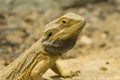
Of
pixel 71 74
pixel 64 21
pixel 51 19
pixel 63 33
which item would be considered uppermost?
pixel 51 19

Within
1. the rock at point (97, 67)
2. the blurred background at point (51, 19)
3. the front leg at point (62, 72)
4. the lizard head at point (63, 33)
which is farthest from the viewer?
the blurred background at point (51, 19)

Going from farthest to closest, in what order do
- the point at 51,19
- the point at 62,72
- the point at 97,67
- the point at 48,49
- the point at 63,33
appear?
the point at 51,19 → the point at 97,67 → the point at 62,72 → the point at 48,49 → the point at 63,33

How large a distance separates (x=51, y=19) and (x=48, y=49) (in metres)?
5.83

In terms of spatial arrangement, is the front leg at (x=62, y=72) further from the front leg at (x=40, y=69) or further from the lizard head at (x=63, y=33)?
the lizard head at (x=63, y=33)

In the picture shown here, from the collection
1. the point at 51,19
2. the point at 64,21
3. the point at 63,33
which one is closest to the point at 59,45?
the point at 63,33

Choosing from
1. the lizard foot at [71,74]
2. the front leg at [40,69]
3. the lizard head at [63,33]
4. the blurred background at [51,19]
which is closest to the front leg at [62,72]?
the lizard foot at [71,74]

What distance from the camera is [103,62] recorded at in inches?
299

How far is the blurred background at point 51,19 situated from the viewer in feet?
34.9

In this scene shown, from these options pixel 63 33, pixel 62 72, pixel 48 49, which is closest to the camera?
pixel 63 33

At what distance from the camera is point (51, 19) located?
1198cm

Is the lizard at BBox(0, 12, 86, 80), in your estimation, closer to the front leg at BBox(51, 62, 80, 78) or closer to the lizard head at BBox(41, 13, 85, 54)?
the lizard head at BBox(41, 13, 85, 54)

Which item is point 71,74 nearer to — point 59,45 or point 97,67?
point 97,67

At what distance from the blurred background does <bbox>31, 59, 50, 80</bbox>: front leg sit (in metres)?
3.75

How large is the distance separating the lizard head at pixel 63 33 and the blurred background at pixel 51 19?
12.5 ft
